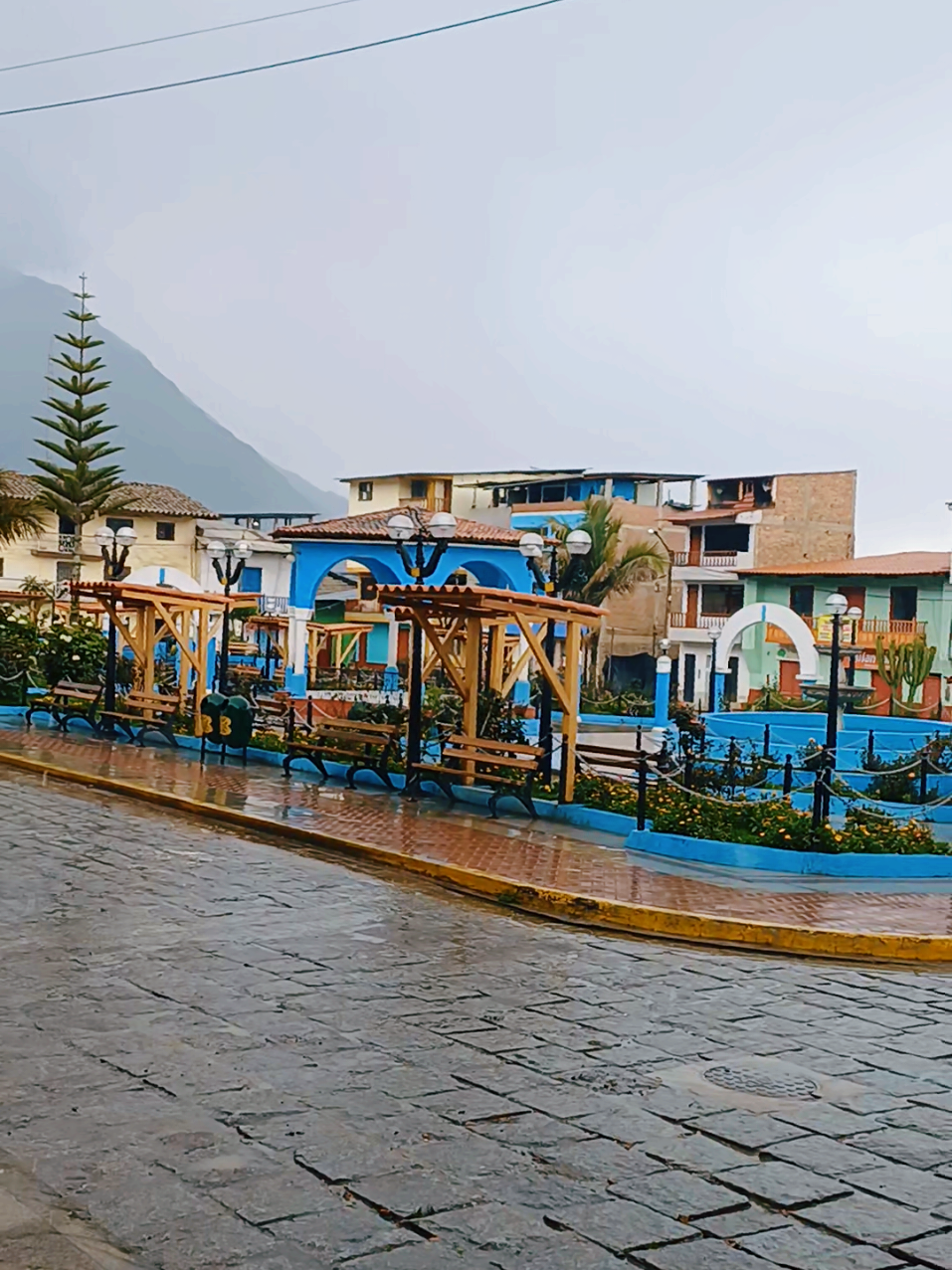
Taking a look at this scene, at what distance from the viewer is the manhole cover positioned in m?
6.80

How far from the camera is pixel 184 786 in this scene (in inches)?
709

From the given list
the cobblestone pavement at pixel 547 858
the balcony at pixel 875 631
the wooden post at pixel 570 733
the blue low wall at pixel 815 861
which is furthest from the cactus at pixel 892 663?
the blue low wall at pixel 815 861

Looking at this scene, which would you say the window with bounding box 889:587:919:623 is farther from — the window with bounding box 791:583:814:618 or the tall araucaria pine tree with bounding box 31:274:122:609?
the tall araucaria pine tree with bounding box 31:274:122:609

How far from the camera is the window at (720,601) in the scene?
188 ft

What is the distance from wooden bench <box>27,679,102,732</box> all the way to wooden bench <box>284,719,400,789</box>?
626 centimetres

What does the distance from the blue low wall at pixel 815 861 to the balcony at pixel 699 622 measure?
4283 cm

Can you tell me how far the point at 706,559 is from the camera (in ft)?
192

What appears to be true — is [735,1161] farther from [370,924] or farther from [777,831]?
[777,831]

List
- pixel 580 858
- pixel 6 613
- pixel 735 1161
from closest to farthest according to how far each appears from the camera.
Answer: pixel 735 1161 < pixel 580 858 < pixel 6 613

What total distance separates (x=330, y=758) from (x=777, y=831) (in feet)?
24.2

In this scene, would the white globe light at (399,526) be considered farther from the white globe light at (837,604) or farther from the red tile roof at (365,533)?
the red tile roof at (365,533)

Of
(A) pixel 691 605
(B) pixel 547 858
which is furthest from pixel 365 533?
(B) pixel 547 858

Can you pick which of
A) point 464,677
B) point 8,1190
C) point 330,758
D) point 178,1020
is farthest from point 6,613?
point 8,1190

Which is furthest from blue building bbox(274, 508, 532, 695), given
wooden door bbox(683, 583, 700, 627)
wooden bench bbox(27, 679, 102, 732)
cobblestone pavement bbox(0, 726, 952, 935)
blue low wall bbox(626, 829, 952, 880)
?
blue low wall bbox(626, 829, 952, 880)
